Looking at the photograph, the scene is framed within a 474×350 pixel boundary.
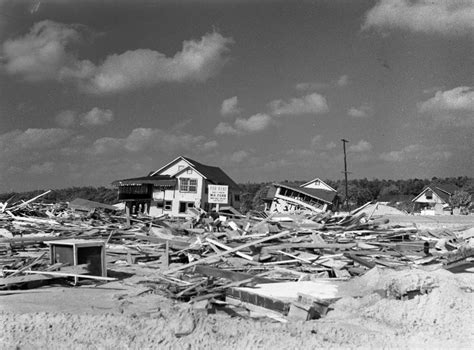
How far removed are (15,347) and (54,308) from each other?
1514mm

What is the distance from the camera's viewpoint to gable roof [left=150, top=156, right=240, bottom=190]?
163 feet

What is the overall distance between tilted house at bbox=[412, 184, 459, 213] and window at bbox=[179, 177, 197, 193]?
3433 centimetres

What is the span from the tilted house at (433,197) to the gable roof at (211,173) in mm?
28940

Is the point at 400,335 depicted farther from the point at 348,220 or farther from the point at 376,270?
the point at 348,220

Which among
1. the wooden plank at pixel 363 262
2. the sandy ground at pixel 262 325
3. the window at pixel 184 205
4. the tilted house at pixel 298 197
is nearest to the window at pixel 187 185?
the window at pixel 184 205

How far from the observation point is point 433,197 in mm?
72500

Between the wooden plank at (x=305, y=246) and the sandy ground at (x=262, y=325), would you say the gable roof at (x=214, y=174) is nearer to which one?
the wooden plank at (x=305, y=246)

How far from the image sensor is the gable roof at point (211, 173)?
49.7 m

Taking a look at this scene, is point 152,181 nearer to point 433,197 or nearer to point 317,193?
point 317,193

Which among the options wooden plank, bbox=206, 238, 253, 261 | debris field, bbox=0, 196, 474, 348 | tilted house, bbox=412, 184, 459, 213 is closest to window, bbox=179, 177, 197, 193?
debris field, bbox=0, 196, 474, 348

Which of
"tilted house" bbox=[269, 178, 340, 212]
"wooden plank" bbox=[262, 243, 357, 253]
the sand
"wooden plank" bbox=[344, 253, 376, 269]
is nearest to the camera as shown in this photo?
the sand

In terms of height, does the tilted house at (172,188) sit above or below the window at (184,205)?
above

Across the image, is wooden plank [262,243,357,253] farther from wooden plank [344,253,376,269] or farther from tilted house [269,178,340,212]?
tilted house [269,178,340,212]

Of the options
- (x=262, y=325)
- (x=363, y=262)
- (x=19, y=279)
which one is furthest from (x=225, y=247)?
(x=262, y=325)
